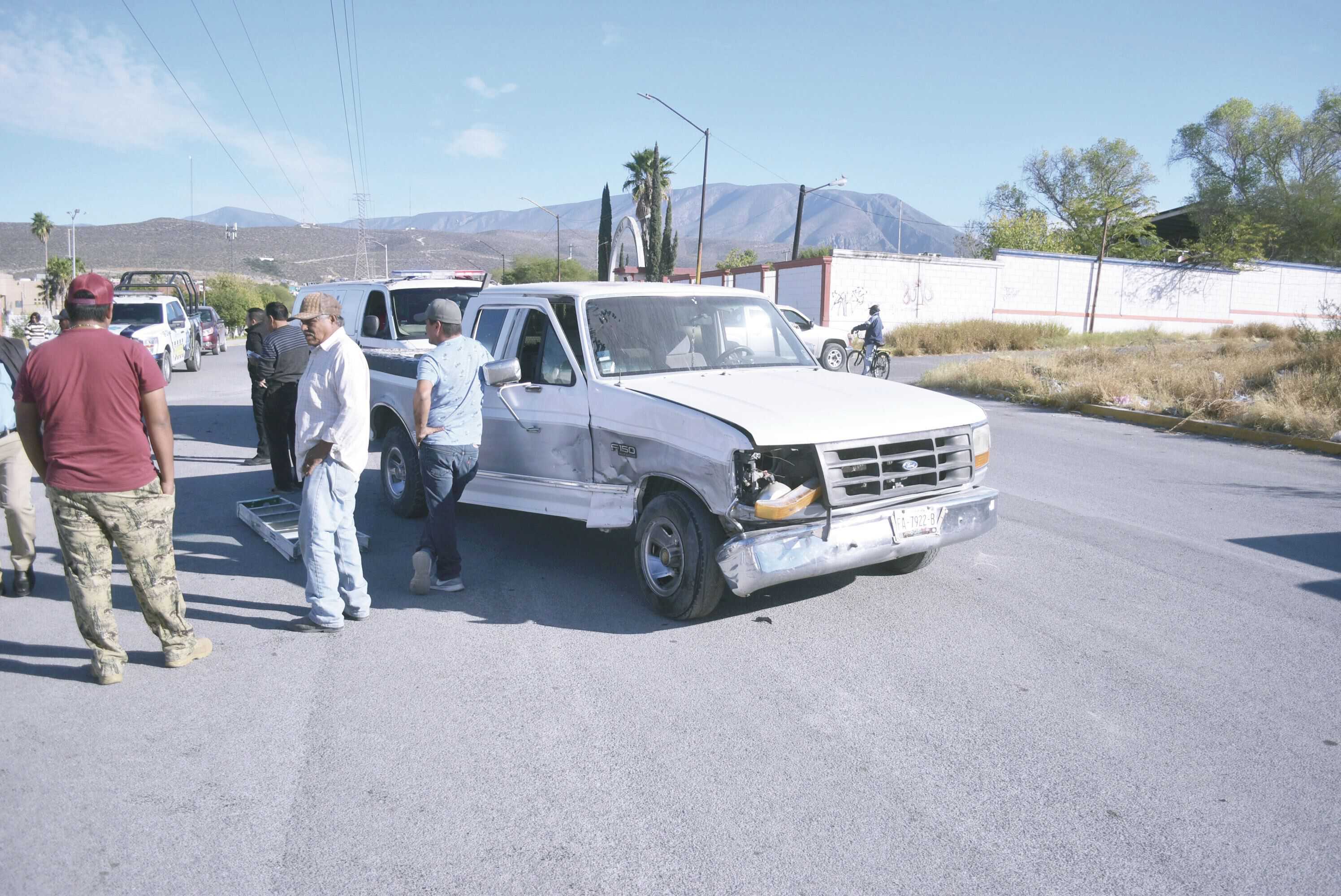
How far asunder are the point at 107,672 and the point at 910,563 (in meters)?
4.84

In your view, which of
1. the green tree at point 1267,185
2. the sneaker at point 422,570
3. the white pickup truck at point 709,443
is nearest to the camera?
the white pickup truck at point 709,443

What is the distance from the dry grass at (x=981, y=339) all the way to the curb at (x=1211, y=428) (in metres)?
16.4

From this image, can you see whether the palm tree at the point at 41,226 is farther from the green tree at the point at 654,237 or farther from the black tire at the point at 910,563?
the black tire at the point at 910,563

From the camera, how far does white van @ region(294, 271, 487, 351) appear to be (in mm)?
11648

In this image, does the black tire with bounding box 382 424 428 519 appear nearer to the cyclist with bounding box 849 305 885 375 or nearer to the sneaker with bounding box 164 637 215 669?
the sneaker with bounding box 164 637 215 669

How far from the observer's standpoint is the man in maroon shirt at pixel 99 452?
4.54 meters

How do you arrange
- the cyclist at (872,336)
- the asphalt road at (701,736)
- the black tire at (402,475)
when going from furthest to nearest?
the cyclist at (872,336)
the black tire at (402,475)
the asphalt road at (701,736)

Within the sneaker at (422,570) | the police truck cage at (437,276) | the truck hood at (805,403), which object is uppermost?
the police truck cage at (437,276)

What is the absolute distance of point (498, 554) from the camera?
284 inches

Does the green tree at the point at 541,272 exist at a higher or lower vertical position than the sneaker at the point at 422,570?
higher

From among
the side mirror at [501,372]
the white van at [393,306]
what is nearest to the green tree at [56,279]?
the white van at [393,306]

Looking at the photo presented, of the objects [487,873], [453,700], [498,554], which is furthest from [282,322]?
[487,873]

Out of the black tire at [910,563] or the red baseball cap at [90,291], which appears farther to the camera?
the black tire at [910,563]

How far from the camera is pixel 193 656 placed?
5090 millimetres
